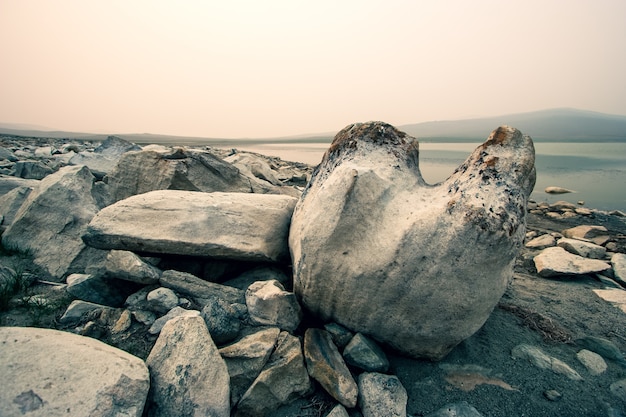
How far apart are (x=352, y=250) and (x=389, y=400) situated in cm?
127

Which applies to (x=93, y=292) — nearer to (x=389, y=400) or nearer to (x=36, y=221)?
(x=36, y=221)

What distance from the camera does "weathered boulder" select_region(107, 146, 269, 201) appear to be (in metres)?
5.61

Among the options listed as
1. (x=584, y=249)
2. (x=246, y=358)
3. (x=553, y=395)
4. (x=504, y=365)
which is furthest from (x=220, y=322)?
(x=584, y=249)

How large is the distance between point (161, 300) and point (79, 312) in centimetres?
82

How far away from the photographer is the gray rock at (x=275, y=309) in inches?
132

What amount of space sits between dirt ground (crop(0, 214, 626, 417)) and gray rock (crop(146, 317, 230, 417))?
48 centimetres

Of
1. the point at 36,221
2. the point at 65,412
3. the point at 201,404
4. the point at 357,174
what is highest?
the point at 357,174

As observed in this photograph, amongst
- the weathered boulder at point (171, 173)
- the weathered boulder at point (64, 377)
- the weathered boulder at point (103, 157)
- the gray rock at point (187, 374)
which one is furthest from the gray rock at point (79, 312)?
the weathered boulder at point (103, 157)

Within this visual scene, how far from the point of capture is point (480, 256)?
2871mm

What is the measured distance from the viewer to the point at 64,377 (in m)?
2.32

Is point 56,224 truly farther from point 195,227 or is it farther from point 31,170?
point 31,170

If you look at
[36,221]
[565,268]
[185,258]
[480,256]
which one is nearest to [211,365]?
[185,258]

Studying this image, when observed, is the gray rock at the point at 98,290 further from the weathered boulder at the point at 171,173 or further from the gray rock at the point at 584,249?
the gray rock at the point at 584,249

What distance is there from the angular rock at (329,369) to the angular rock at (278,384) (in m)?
0.09
